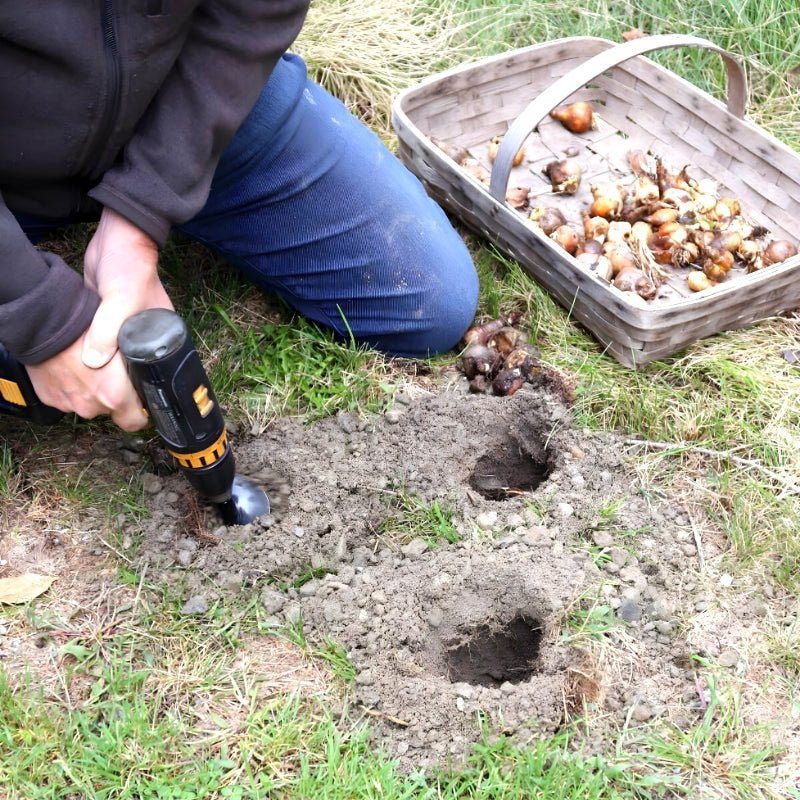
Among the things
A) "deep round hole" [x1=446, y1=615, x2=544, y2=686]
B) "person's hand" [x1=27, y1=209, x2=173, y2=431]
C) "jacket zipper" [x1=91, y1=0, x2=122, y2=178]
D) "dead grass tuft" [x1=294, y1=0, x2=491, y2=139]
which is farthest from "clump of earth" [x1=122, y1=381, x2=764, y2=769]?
"dead grass tuft" [x1=294, y1=0, x2=491, y2=139]

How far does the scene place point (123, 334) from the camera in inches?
58.3

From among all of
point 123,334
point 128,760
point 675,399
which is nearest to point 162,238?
point 123,334

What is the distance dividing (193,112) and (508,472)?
1.03m

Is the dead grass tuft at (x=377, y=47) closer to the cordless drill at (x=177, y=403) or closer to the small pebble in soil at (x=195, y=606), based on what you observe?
the cordless drill at (x=177, y=403)

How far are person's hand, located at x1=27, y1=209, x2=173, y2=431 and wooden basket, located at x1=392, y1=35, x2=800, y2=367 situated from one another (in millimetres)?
1042

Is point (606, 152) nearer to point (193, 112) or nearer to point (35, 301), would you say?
point (193, 112)

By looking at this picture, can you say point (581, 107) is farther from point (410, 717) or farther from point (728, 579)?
point (410, 717)

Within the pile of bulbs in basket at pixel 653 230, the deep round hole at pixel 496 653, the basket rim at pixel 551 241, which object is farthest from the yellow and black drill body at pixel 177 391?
the pile of bulbs in basket at pixel 653 230

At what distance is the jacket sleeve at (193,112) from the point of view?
5.61 feet

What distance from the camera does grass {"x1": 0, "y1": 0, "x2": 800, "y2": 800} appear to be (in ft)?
4.97

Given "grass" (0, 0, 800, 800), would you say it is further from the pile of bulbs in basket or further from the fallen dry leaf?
the pile of bulbs in basket

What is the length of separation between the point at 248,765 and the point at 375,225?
129cm

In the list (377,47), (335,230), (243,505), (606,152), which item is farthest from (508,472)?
(377,47)

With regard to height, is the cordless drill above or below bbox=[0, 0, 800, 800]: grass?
above
